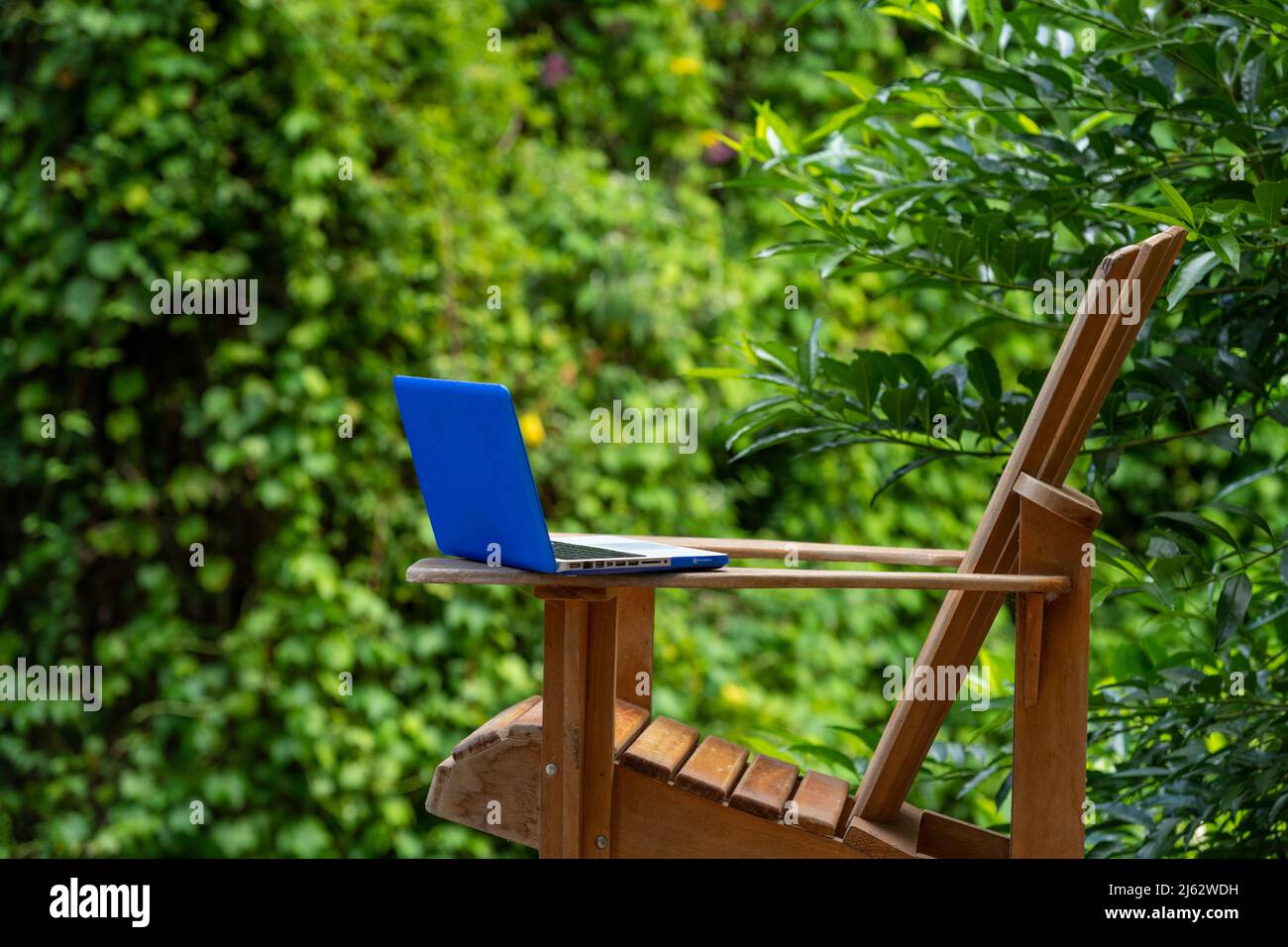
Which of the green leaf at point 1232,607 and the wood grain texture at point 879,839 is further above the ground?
the green leaf at point 1232,607

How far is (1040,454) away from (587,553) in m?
0.55

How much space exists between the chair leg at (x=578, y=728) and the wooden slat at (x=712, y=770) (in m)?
0.10

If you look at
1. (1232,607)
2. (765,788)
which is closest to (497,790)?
(765,788)

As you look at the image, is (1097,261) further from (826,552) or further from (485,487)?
(485,487)

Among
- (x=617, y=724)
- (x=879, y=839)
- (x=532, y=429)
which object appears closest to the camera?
(x=879, y=839)

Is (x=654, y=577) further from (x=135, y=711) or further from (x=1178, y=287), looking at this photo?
(x=135, y=711)

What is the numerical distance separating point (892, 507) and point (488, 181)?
1.58 m

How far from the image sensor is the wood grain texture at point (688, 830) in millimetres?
1565

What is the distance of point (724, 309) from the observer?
372 cm

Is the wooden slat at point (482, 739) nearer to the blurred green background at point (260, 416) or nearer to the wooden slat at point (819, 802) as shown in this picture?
the wooden slat at point (819, 802)

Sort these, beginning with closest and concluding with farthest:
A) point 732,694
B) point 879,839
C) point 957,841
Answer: point 879,839, point 957,841, point 732,694

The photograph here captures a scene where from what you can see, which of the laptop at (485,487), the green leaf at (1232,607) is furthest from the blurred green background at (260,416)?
the laptop at (485,487)

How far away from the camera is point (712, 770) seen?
166cm
